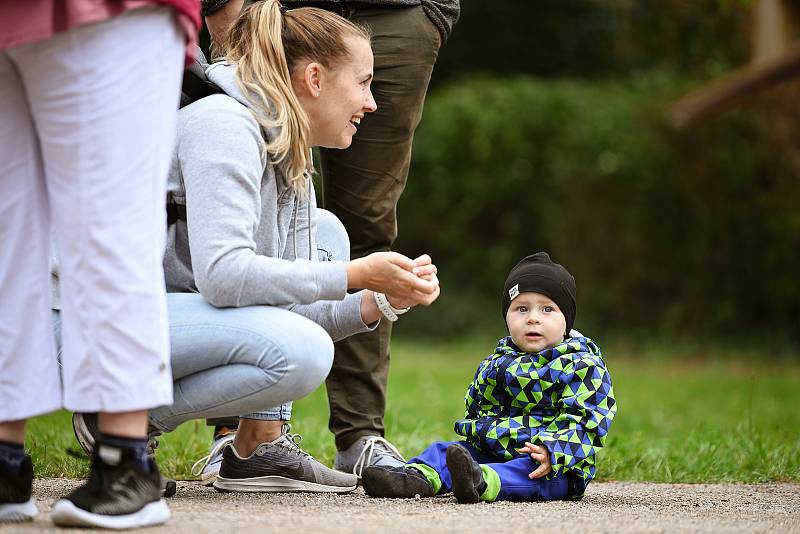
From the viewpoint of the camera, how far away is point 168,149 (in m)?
2.43

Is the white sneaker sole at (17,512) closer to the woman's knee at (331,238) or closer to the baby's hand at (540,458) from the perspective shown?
the woman's knee at (331,238)

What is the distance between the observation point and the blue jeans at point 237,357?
2.78m

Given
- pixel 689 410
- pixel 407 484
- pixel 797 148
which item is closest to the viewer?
pixel 407 484

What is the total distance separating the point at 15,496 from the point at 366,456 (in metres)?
1.32

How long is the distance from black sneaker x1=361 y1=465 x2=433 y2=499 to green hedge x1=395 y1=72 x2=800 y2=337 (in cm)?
877

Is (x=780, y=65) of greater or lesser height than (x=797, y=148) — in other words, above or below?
above

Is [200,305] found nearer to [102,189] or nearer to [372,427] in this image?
[102,189]

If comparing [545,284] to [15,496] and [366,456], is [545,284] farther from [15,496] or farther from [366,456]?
[15,496]

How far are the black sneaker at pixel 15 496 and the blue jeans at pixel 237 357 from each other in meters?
0.45

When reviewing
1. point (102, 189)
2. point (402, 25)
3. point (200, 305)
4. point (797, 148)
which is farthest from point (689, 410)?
point (102, 189)

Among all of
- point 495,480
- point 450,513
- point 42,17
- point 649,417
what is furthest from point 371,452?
point 649,417

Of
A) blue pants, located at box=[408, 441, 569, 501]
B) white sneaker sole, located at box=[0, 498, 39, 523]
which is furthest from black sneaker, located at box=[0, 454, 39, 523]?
blue pants, located at box=[408, 441, 569, 501]

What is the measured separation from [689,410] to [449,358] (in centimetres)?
367

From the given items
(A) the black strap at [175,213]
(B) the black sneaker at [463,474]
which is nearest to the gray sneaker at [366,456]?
(B) the black sneaker at [463,474]
